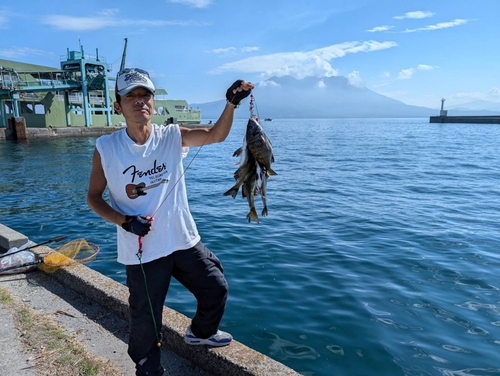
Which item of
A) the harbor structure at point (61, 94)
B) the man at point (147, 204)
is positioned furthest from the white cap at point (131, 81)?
the harbor structure at point (61, 94)

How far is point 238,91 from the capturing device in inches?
131

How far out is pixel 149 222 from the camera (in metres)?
3.09

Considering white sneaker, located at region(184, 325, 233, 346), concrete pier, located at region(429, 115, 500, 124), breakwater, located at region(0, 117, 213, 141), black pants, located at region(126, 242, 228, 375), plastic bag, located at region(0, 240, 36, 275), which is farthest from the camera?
concrete pier, located at region(429, 115, 500, 124)

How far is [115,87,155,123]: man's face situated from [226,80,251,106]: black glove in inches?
28.2

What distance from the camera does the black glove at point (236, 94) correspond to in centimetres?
334

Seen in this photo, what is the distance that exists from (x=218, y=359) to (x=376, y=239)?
7.15 meters

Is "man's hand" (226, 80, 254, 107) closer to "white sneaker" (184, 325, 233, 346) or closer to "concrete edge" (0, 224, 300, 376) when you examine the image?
"white sneaker" (184, 325, 233, 346)

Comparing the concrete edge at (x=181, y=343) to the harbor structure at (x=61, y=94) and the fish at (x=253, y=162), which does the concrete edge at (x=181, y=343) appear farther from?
the harbor structure at (x=61, y=94)

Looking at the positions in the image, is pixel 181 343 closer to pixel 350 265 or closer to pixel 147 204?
pixel 147 204

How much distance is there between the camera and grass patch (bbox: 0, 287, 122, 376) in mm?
3632

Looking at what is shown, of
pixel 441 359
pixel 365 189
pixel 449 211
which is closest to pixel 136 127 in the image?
pixel 441 359

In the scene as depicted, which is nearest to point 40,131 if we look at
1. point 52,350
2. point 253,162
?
point 52,350

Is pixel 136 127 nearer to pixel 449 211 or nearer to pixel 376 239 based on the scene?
pixel 376 239

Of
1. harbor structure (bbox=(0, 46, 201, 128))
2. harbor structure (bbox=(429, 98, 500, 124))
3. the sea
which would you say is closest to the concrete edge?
the sea
